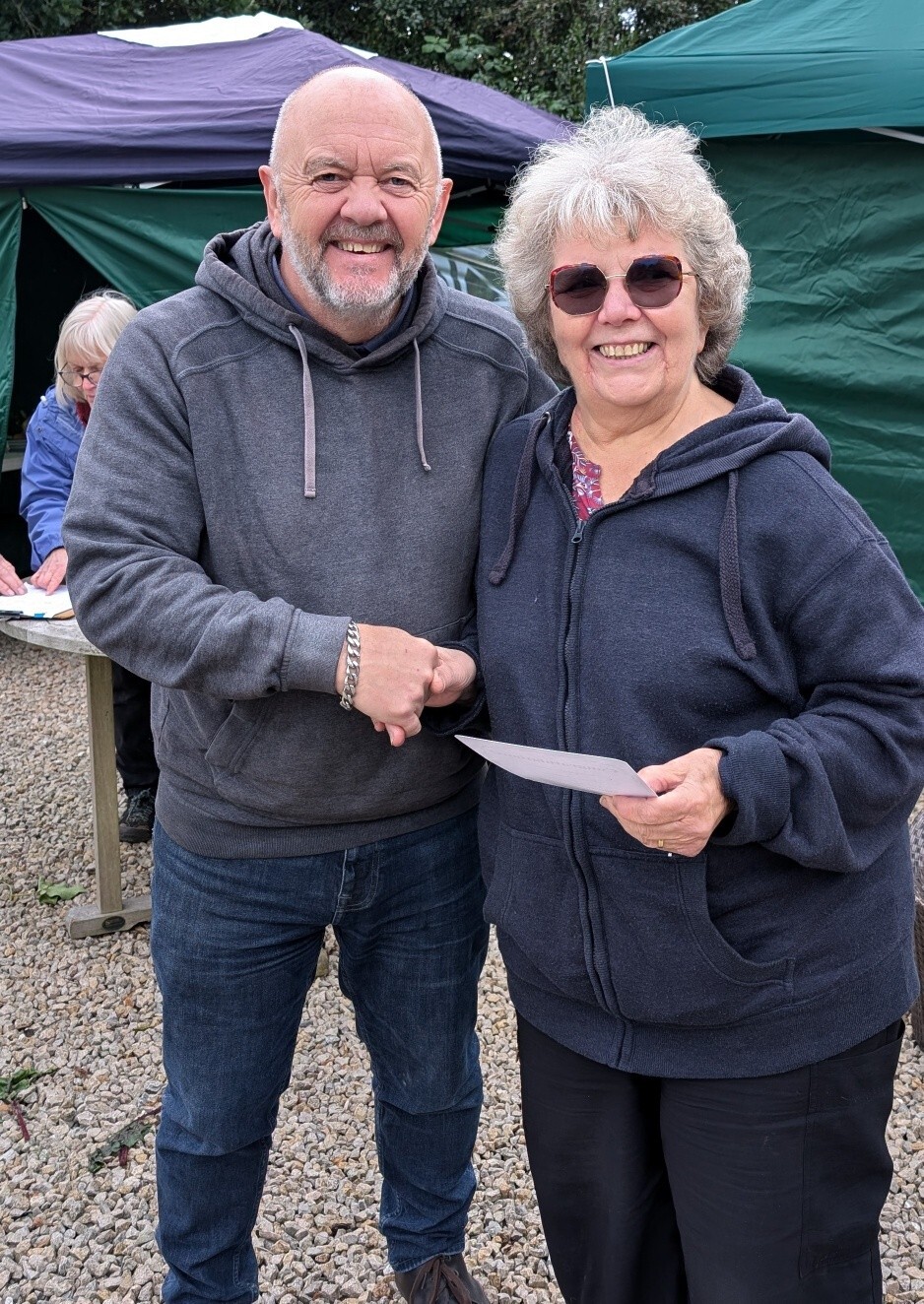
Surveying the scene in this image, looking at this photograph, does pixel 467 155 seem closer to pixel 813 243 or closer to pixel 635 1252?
pixel 813 243

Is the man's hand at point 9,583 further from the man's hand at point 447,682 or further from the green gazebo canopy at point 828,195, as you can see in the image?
the green gazebo canopy at point 828,195

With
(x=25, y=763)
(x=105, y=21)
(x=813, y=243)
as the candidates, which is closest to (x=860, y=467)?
(x=813, y=243)

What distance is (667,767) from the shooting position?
1.46 meters

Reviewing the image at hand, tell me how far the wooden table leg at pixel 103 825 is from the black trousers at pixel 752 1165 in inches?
101

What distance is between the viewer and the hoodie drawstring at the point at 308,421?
1834 mm

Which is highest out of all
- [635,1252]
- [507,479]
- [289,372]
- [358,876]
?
[289,372]

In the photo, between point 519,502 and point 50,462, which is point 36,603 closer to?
point 50,462

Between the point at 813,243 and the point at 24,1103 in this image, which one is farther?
the point at 813,243

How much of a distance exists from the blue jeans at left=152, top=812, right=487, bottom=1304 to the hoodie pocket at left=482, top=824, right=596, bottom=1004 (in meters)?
0.33

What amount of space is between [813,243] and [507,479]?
503 cm

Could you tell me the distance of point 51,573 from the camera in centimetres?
396

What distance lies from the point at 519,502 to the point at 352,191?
538mm

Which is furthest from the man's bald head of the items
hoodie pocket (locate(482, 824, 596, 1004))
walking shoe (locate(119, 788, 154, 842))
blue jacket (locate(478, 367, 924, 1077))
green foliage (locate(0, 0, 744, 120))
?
green foliage (locate(0, 0, 744, 120))

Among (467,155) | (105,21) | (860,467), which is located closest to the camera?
(860,467)
